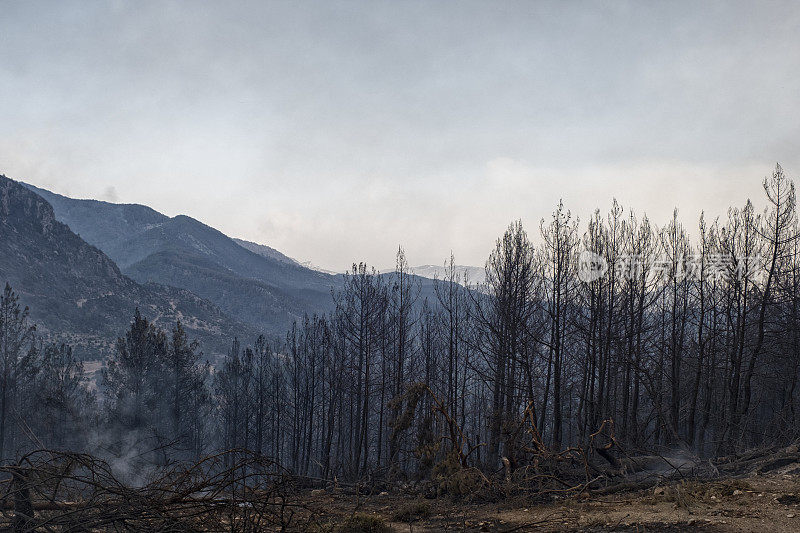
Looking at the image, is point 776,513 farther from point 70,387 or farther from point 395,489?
point 70,387

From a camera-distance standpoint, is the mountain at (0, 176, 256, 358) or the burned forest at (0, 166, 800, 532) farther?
the mountain at (0, 176, 256, 358)

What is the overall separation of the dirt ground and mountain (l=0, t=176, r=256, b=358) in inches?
2787

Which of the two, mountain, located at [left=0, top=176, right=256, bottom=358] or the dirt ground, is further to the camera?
mountain, located at [left=0, top=176, right=256, bottom=358]

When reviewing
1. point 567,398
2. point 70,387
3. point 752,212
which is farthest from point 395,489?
point 70,387

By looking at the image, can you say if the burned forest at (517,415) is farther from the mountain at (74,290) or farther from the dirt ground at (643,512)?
the mountain at (74,290)

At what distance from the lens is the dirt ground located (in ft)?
17.8

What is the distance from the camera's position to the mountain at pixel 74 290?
68.9 meters

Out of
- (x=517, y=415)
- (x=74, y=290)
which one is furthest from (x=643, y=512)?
(x=74, y=290)

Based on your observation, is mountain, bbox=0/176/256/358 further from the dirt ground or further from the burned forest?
the dirt ground

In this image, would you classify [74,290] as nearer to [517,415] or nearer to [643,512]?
[517,415]

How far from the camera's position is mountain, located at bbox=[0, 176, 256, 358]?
68.9m

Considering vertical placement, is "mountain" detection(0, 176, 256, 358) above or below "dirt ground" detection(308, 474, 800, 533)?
above

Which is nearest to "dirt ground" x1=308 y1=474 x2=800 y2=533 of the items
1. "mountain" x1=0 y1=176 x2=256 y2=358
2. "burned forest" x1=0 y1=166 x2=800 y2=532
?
"burned forest" x1=0 y1=166 x2=800 y2=532

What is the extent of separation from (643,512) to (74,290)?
92.6 meters
